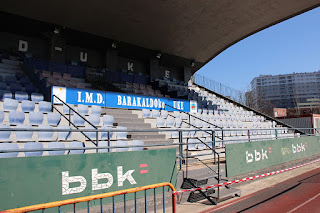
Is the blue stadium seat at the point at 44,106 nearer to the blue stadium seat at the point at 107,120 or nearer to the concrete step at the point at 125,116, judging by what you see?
the blue stadium seat at the point at 107,120

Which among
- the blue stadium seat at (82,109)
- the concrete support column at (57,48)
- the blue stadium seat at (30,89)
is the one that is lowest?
the blue stadium seat at (82,109)

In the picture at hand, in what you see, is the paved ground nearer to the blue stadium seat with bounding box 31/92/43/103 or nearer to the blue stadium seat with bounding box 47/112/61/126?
the blue stadium seat with bounding box 47/112/61/126

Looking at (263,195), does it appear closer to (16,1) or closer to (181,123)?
Answer: (181,123)

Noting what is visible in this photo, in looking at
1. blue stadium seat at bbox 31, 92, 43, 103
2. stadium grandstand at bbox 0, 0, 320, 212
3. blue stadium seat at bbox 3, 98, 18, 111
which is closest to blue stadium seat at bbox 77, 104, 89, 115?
stadium grandstand at bbox 0, 0, 320, 212

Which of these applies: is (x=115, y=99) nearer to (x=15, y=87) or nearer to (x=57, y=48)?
(x=15, y=87)

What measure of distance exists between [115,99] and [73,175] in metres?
8.52

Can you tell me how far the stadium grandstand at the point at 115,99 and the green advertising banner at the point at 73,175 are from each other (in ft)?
0.07

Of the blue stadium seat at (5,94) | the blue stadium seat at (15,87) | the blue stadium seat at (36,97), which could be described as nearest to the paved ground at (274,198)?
the blue stadium seat at (36,97)

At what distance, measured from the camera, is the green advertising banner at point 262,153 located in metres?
9.45

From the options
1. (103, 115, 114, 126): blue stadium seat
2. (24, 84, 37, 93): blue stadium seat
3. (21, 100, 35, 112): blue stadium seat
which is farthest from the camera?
(24, 84, 37, 93): blue stadium seat

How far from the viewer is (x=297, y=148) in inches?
575

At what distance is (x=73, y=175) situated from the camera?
18.1 ft

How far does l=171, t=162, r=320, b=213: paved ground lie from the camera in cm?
676

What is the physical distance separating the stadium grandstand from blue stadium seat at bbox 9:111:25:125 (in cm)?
3
